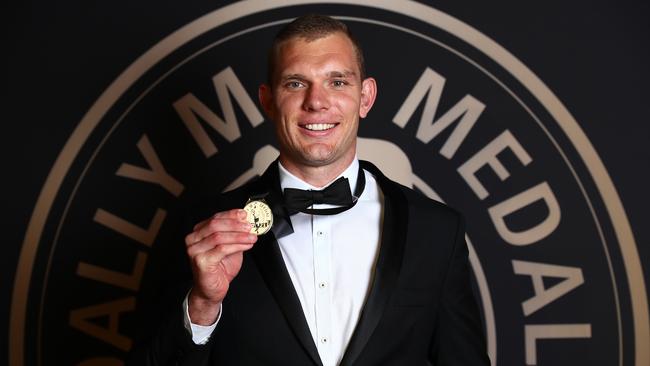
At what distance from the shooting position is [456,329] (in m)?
2.12

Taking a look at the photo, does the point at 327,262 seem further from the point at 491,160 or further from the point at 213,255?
the point at 491,160

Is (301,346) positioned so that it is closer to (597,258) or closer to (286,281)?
(286,281)

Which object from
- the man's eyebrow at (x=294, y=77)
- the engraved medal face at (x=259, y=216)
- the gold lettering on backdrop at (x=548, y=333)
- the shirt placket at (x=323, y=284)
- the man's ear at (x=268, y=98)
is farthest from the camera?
the gold lettering on backdrop at (x=548, y=333)

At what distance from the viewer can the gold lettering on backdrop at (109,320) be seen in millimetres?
2941

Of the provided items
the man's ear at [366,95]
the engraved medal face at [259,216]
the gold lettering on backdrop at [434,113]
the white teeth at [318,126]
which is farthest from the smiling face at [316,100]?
the gold lettering on backdrop at [434,113]

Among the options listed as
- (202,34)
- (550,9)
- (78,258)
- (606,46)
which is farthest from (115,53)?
(606,46)

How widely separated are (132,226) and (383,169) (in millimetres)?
989

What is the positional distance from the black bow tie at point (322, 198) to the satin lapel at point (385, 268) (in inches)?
4.9

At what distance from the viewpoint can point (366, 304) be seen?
1992 mm

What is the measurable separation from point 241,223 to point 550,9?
5.64ft

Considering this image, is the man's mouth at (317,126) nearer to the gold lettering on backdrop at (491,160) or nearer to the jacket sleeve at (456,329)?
the jacket sleeve at (456,329)

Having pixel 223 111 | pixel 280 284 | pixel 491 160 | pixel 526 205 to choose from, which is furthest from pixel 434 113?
pixel 280 284

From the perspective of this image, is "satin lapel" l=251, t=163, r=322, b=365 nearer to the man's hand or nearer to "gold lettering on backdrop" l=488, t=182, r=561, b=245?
the man's hand

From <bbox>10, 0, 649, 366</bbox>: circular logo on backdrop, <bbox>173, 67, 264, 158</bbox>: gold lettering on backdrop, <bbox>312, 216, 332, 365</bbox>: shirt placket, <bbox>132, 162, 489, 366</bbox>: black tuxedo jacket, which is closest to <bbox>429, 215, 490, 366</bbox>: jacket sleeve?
<bbox>132, 162, 489, 366</bbox>: black tuxedo jacket
